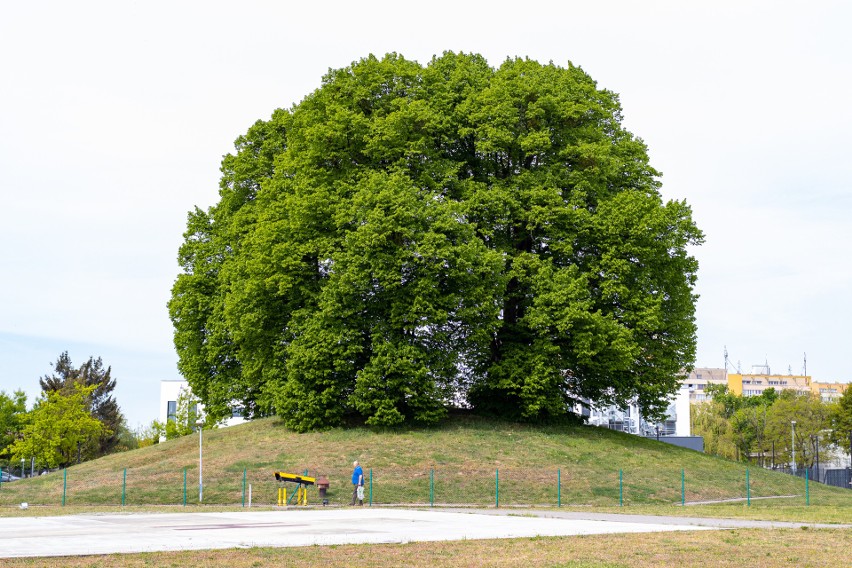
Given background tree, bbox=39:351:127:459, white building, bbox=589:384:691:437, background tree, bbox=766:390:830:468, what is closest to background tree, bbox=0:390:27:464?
background tree, bbox=39:351:127:459

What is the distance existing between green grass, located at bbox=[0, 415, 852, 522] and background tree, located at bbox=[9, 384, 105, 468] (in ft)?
76.0

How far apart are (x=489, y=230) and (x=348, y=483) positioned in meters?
15.1

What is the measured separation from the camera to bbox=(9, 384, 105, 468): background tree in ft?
230

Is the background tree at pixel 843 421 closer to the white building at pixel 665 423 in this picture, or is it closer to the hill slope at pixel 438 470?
the white building at pixel 665 423

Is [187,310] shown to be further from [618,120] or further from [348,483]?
[618,120]

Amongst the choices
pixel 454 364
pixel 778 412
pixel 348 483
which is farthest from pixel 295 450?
pixel 778 412

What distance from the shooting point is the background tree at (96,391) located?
87562 mm

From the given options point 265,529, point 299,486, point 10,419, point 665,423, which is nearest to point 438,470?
point 299,486

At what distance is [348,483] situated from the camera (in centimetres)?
4025

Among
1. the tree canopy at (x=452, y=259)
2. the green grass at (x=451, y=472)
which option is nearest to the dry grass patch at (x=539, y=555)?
the green grass at (x=451, y=472)

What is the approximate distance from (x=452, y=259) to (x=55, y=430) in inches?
1626

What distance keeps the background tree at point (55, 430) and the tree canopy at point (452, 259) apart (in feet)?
76.3

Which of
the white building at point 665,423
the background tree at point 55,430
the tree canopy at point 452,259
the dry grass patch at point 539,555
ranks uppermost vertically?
the tree canopy at point 452,259

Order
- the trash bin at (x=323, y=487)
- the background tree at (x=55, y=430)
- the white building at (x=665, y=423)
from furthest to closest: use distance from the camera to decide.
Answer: the white building at (x=665, y=423) < the background tree at (x=55, y=430) < the trash bin at (x=323, y=487)
